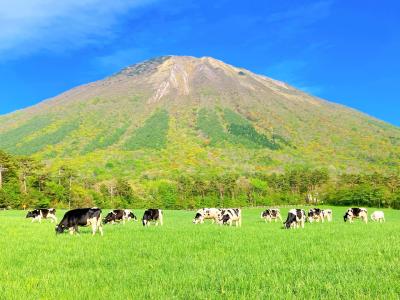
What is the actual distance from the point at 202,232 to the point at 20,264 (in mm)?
8737

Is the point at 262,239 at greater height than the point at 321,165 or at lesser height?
lesser

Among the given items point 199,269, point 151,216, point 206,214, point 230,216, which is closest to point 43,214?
point 151,216

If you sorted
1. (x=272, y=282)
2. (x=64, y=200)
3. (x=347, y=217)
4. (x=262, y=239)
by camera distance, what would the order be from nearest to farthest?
(x=272, y=282) < (x=262, y=239) < (x=347, y=217) < (x=64, y=200)

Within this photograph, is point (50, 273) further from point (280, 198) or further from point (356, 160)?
point (356, 160)

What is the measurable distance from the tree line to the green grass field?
192 ft

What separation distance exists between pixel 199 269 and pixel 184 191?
338ft

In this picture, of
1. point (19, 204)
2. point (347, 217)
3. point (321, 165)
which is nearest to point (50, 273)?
point (347, 217)

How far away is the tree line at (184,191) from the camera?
7425 centimetres

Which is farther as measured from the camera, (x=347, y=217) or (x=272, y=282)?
(x=347, y=217)

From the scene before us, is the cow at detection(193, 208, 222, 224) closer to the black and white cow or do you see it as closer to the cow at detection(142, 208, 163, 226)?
the cow at detection(142, 208, 163, 226)

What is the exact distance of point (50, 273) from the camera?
10266 mm

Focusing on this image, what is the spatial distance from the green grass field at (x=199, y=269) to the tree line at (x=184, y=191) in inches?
2304

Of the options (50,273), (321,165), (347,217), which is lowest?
(50,273)

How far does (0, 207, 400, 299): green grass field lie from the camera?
8.24 m
